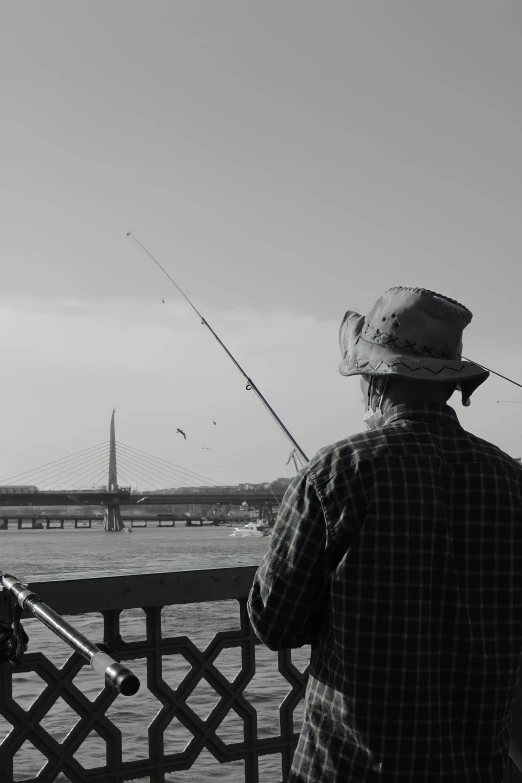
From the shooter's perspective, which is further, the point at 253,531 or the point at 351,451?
the point at 253,531

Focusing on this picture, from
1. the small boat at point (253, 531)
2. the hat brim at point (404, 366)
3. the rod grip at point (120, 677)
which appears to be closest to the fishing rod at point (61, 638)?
the rod grip at point (120, 677)

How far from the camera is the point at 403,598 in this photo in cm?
171

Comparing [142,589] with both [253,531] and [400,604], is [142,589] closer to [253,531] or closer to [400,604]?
[400,604]

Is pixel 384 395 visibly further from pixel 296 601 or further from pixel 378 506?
pixel 296 601

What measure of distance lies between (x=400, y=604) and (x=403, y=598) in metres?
0.01

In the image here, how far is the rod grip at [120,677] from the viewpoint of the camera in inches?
56.9

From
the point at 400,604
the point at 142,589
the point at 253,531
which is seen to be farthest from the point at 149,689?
the point at 253,531

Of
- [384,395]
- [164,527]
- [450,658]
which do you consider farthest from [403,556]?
[164,527]

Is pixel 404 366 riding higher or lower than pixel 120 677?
higher

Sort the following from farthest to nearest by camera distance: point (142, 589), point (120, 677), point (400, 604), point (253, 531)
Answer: point (253, 531) < point (142, 589) < point (400, 604) < point (120, 677)

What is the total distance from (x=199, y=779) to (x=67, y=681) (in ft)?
20.1

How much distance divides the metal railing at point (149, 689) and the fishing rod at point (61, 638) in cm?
32

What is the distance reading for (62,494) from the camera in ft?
255

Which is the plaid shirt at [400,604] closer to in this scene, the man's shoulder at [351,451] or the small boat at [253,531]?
the man's shoulder at [351,451]
